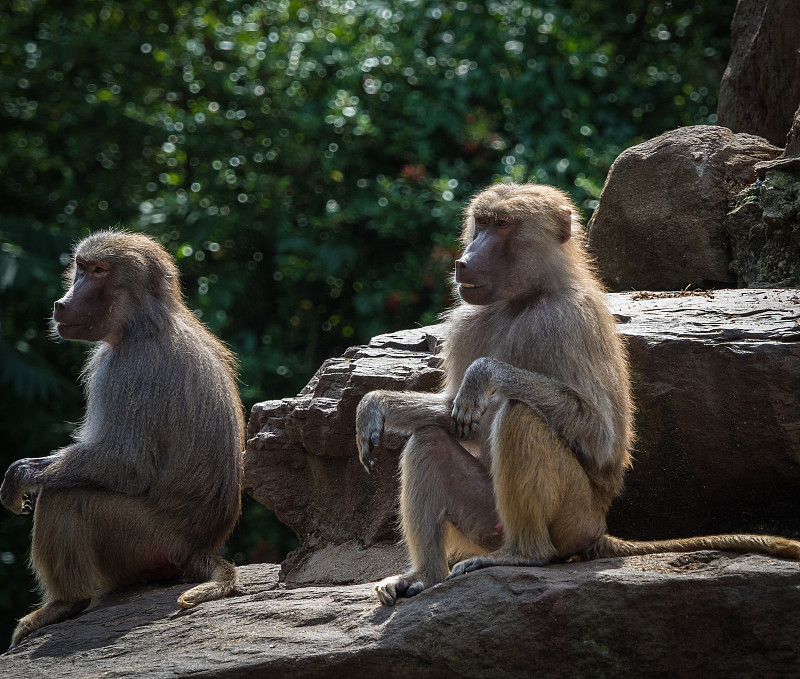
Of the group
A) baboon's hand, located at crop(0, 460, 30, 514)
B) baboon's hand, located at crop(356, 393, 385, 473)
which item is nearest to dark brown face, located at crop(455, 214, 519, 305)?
baboon's hand, located at crop(356, 393, 385, 473)

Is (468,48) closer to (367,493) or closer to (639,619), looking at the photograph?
(367,493)

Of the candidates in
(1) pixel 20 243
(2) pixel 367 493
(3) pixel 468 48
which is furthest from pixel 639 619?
(1) pixel 20 243

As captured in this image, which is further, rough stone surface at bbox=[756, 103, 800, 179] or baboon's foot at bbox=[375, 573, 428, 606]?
rough stone surface at bbox=[756, 103, 800, 179]

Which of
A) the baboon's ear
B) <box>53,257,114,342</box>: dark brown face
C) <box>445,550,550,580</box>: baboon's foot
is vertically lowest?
<box>445,550,550,580</box>: baboon's foot

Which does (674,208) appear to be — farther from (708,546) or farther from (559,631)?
(559,631)

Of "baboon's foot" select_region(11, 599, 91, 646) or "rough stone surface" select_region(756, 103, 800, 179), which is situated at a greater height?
"rough stone surface" select_region(756, 103, 800, 179)

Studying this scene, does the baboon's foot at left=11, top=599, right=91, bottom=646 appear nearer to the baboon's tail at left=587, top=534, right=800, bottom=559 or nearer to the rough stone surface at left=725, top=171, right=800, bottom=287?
the baboon's tail at left=587, top=534, right=800, bottom=559

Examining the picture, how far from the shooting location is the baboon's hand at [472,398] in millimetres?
3717

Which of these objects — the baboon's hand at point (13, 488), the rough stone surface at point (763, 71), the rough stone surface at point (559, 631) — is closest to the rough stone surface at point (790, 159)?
the rough stone surface at point (763, 71)

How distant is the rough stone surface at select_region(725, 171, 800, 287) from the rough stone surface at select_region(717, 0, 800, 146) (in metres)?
0.92

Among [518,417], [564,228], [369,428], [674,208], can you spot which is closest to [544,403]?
[518,417]

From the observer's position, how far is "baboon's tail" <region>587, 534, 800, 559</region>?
343 cm

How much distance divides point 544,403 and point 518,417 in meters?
0.11

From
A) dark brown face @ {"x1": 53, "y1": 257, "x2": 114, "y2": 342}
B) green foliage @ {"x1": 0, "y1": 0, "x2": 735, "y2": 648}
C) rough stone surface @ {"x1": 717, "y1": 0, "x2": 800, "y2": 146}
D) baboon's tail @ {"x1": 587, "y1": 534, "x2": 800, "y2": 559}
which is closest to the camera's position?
baboon's tail @ {"x1": 587, "y1": 534, "x2": 800, "y2": 559}
